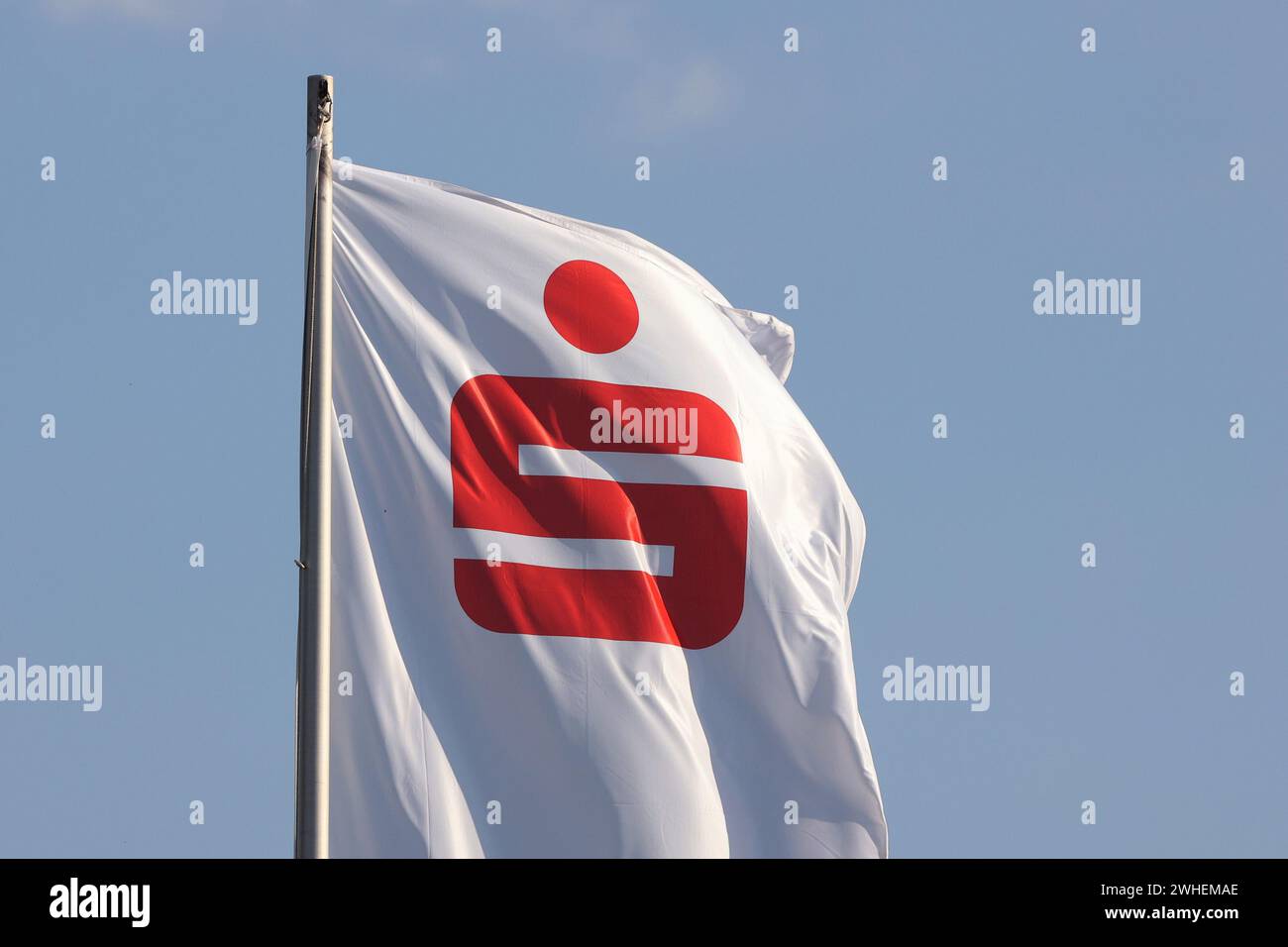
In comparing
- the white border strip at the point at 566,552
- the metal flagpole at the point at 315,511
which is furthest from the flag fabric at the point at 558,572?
the metal flagpole at the point at 315,511

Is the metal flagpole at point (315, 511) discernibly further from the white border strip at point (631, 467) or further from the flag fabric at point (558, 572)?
the white border strip at point (631, 467)

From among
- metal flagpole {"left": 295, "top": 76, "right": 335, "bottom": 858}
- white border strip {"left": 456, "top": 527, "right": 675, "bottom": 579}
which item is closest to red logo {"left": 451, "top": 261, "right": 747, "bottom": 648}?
white border strip {"left": 456, "top": 527, "right": 675, "bottom": 579}

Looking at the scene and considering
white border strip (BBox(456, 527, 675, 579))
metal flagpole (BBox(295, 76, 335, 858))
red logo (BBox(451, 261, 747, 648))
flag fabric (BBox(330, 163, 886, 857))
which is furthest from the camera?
red logo (BBox(451, 261, 747, 648))

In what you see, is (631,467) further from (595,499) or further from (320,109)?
(320,109)

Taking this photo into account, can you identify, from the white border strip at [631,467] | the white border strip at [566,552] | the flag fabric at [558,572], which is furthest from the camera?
the white border strip at [631,467]

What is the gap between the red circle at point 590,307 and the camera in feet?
64.1

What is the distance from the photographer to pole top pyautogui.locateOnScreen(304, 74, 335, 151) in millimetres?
17312

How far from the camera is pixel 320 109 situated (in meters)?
17.3

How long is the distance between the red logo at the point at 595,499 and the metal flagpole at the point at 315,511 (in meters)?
1.76

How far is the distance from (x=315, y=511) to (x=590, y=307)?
384 centimetres

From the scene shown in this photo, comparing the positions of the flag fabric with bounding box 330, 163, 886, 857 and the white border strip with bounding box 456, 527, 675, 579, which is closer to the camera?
the flag fabric with bounding box 330, 163, 886, 857

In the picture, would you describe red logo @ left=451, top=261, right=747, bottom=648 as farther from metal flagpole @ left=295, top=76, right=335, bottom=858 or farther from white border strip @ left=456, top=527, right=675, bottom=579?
metal flagpole @ left=295, top=76, right=335, bottom=858
